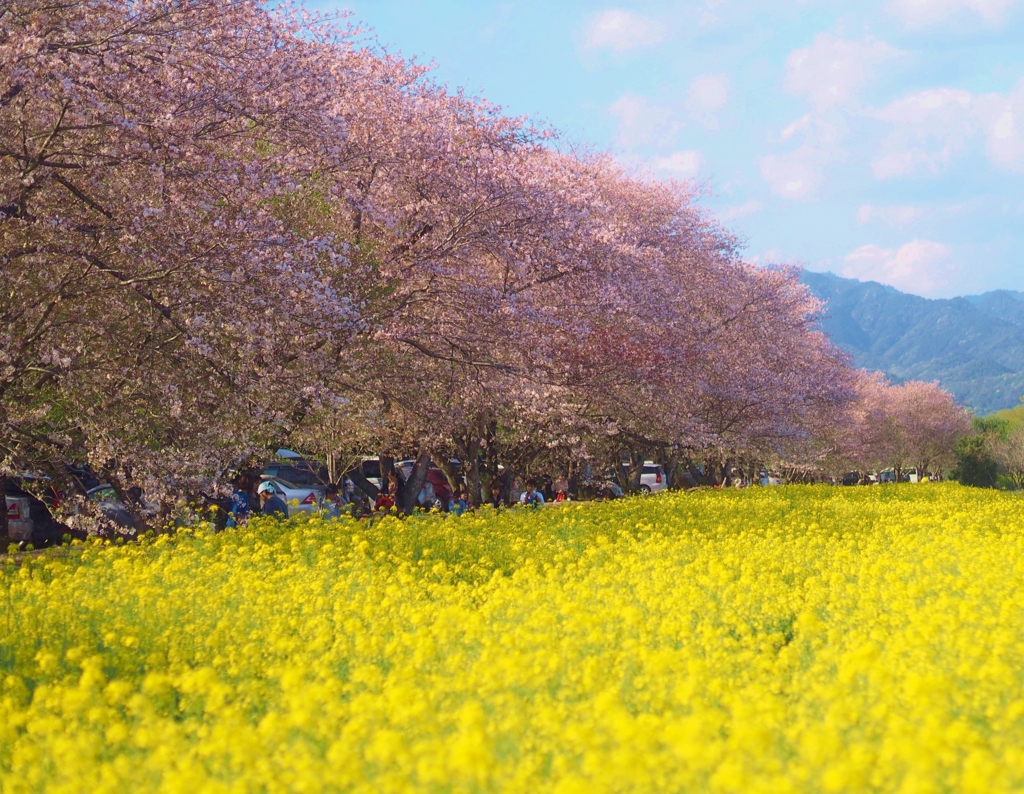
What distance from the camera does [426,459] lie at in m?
25.4

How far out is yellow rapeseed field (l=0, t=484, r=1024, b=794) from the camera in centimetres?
465

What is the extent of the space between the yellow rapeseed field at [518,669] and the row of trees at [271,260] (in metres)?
2.15

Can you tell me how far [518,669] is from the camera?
5.96m

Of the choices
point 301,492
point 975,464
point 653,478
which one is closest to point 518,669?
point 301,492

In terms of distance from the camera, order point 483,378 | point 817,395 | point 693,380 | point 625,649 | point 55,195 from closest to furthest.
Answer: point 625,649 < point 55,195 < point 483,378 < point 693,380 < point 817,395

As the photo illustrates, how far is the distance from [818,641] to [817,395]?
33.2 metres

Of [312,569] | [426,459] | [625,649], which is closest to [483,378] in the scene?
[426,459]

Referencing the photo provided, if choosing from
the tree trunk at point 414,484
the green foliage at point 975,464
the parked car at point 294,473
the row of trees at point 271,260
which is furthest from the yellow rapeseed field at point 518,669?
the green foliage at point 975,464

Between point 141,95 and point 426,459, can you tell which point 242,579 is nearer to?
point 141,95

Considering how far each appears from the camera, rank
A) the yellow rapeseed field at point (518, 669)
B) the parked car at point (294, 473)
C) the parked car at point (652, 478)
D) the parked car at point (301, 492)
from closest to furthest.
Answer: the yellow rapeseed field at point (518, 669) < the parked car at point (301, 492) < the parked car at point (294, 473) < the parked car at point (652, 478)

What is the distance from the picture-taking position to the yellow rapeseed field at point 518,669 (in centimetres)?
465

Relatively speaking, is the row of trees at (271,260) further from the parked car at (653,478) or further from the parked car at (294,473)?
the parked car at (653,478)

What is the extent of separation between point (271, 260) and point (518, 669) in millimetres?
8281

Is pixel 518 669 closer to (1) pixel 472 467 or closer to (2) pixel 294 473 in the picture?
(1) pixel 472 467
